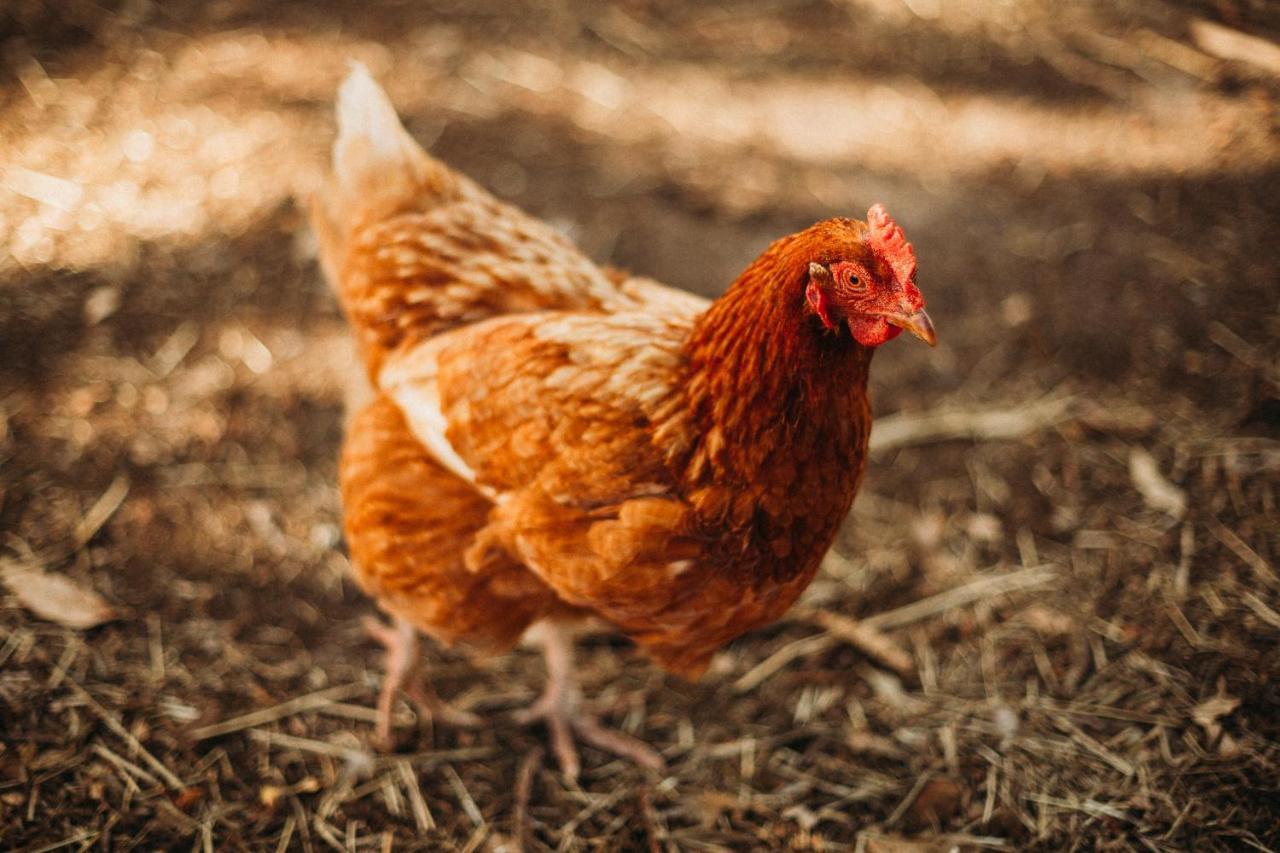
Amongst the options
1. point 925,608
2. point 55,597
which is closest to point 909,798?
point 925,608

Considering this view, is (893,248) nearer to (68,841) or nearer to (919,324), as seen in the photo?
(919,324)

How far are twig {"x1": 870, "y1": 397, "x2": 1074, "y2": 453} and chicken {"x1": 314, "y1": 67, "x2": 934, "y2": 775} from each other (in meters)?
1.25

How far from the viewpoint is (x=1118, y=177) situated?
141 inches

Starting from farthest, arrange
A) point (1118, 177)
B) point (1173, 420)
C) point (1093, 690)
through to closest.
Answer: point (1118, 177) < point (1173, 420) < point (1093, 690)

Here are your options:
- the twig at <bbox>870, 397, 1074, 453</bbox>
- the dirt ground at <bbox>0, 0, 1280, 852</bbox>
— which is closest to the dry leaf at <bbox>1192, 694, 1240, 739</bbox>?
the dirt ground at <bbox>0, 0, 1280, 852</bbox>

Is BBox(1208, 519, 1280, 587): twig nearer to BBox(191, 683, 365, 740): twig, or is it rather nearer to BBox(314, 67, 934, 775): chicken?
BBox(314, 67, 934, 775): chicken

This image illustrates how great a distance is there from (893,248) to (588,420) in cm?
69

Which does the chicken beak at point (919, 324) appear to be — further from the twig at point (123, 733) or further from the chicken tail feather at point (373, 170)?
the twig at point (123, 733)

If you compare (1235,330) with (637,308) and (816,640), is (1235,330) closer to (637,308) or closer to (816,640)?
(816,640)

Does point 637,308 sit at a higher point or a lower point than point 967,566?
higher

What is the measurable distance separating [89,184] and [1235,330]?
4.45 meters

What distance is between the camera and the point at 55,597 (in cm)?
232

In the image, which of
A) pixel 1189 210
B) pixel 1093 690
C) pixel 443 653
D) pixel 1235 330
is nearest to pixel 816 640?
pixel 1093 690

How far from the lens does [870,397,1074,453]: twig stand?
9.73 feet
